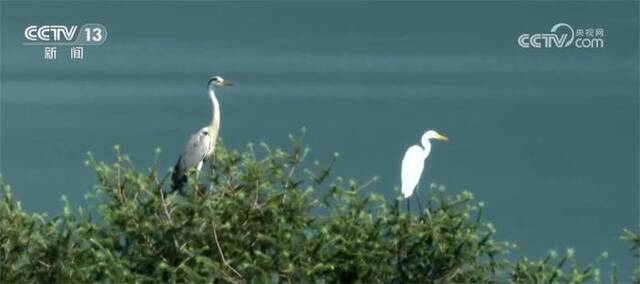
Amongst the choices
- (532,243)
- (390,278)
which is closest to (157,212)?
(390,278)

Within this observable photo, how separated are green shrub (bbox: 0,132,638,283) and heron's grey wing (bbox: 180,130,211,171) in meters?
2.71

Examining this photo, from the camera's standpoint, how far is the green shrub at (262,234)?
1395 centimetres

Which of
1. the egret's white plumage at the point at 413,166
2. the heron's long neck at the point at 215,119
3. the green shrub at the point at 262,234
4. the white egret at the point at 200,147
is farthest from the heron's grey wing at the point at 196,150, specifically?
the green shrub at the point at 262,234

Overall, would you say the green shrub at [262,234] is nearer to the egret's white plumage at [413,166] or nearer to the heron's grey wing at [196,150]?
the egret's white plumage at [413,166]

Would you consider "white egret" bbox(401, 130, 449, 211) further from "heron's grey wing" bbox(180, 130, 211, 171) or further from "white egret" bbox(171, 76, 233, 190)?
"heron's grey wing" bbox(180, 130, 211, 171)

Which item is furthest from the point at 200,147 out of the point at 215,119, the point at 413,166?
the point at 413,166

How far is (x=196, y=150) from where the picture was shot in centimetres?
1778

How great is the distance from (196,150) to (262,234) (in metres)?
3.89

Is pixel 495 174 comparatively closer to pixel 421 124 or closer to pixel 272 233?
pixel 421 124

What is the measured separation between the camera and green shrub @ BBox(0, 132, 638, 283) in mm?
13945

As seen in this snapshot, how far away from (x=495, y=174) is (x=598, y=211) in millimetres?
4014

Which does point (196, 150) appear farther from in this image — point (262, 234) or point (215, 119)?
point (262, 234)

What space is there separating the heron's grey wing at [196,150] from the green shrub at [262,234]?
107 inches

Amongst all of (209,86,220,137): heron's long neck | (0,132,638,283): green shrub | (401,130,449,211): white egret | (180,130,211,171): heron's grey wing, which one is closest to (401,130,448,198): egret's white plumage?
(401,130,449,211): white egret
